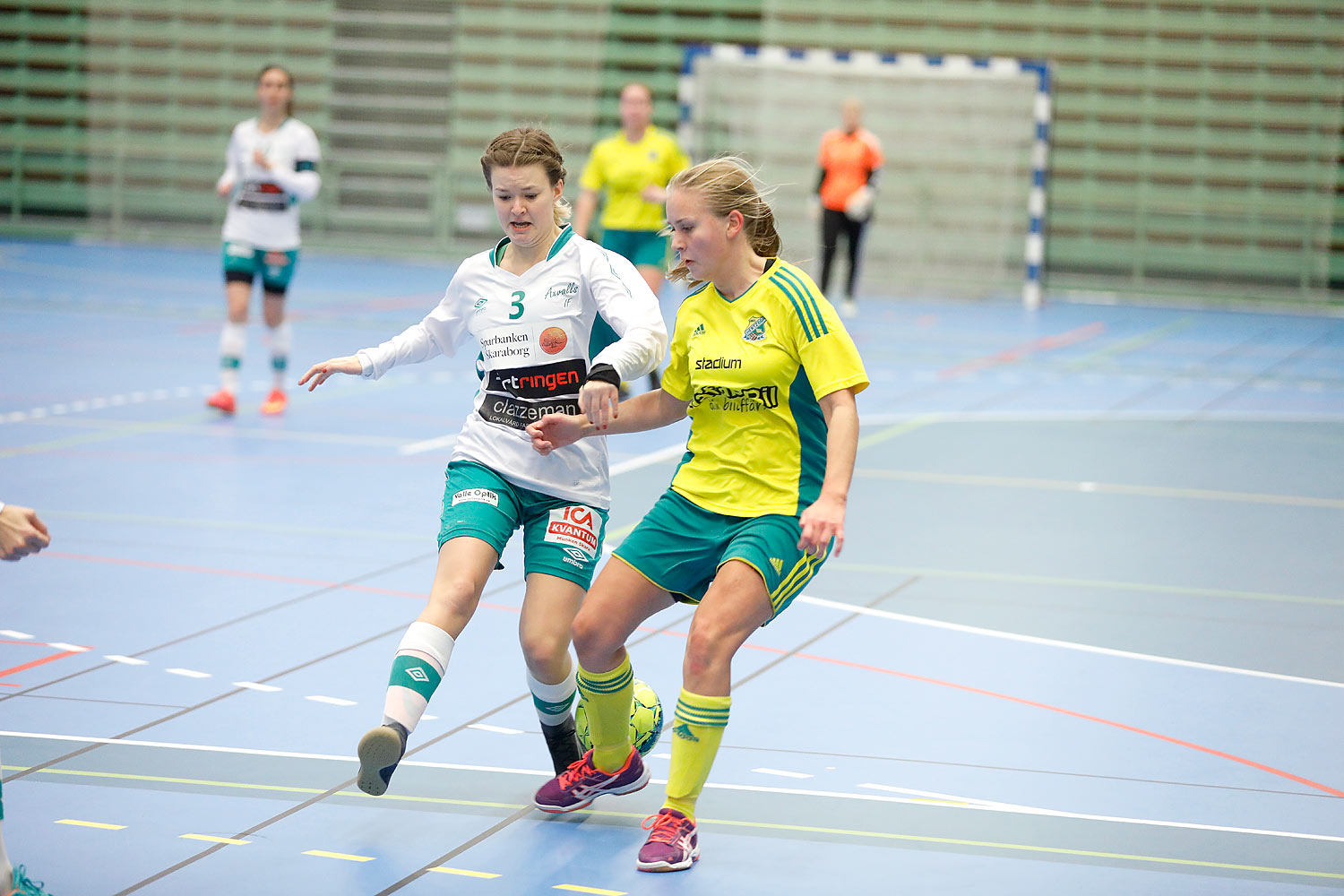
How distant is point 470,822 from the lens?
3.71m

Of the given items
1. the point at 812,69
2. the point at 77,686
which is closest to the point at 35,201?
the point at 812,69

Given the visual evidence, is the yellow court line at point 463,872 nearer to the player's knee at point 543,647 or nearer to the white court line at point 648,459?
the player's knee at point 543,647

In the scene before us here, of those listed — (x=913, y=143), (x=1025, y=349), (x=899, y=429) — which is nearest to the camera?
(x=899, y=429)

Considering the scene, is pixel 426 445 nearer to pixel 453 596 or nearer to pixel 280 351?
pixel 280 351

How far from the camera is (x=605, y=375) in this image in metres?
Answer: 3.58

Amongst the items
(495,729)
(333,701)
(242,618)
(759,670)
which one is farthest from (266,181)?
(495,729)

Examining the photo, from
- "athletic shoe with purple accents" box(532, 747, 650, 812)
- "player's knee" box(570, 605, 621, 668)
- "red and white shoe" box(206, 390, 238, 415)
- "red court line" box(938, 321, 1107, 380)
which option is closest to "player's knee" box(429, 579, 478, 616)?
"player's knee" box(570, 605, 621, 668)

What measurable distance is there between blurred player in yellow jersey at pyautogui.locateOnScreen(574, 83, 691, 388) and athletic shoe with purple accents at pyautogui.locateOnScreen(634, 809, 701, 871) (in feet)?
22.7

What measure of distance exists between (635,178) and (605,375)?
22.4ft

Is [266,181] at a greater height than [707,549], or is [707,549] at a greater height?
[266,181]

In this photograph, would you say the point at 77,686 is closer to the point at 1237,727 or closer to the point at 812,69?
the point at 1237,727

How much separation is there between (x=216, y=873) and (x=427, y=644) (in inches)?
27.5

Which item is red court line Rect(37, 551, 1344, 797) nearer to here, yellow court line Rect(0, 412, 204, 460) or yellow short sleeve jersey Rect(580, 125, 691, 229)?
yellow court line Rect(0, 412, 204, 460)

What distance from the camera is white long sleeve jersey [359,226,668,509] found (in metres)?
3.87
